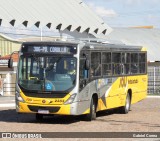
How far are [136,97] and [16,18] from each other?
32447 millimetres

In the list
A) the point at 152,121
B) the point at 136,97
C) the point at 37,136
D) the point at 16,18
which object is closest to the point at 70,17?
the point at 16,18

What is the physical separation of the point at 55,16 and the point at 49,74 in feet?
152

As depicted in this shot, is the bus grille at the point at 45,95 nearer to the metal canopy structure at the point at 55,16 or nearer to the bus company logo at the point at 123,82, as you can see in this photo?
the bus company logo at the point at 123,82

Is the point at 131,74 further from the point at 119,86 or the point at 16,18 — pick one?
the point at 16,18

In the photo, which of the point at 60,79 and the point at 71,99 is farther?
the point at 60,79

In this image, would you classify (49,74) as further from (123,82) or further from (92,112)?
(123,82)

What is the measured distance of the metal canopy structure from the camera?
5510 cm

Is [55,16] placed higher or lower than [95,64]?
higher

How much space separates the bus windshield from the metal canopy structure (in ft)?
111

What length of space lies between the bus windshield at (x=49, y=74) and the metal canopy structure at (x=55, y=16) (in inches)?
1327

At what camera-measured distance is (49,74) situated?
1739cm

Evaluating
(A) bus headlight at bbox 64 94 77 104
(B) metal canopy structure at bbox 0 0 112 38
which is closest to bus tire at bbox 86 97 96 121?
(A) bus headlight at bbox 64 94 77 104

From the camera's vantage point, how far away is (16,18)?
54.1 metres

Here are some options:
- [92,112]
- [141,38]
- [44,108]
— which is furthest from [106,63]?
[141,38]
